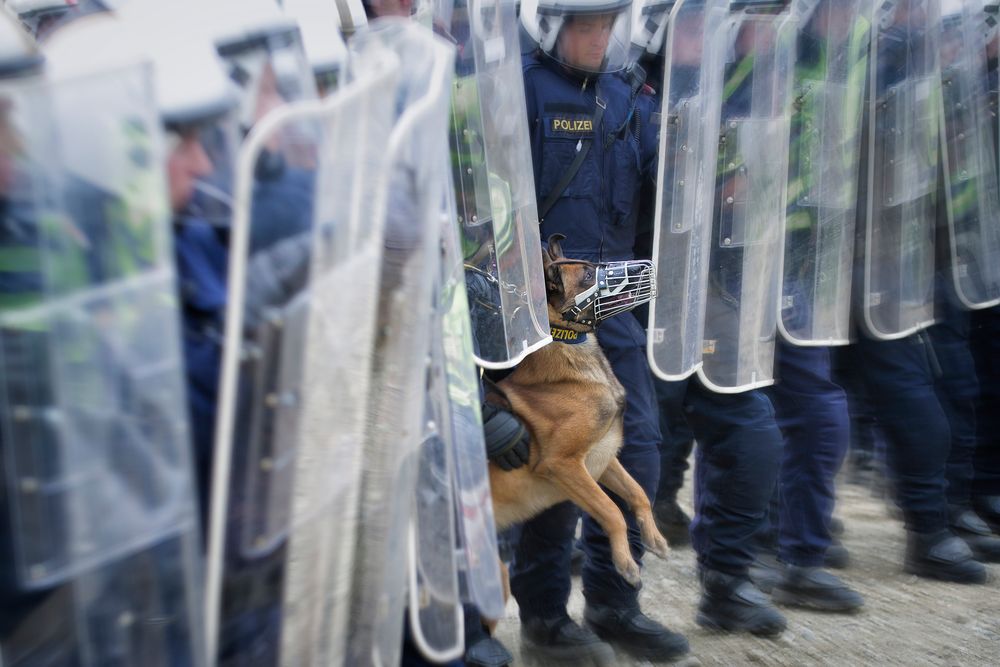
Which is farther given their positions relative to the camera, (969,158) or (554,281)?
(969,158)

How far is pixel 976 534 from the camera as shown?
464 cm

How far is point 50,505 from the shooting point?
4.75 ft

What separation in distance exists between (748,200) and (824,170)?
1.26ft

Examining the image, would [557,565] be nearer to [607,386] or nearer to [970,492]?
[607,386]

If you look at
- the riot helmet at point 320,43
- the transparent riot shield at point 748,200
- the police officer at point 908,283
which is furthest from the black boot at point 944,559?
the riot helmet at point 320,43

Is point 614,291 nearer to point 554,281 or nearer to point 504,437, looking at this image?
point 554,281

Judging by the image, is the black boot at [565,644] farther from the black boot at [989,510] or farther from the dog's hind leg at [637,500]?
the black boot at [989,510]

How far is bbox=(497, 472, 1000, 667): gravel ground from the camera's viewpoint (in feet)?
12.0

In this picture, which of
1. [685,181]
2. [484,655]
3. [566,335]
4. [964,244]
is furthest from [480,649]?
[964,244]

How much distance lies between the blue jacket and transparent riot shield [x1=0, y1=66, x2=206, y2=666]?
217 centimetres

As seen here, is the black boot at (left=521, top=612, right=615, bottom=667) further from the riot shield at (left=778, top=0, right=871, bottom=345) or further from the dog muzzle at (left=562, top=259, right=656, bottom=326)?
the riot shield at (left=778, top=0, right=871, bottom=345)

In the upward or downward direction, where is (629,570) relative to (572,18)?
downward

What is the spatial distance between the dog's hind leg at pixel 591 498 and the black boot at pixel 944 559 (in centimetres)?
150

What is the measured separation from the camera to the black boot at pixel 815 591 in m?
4.05
